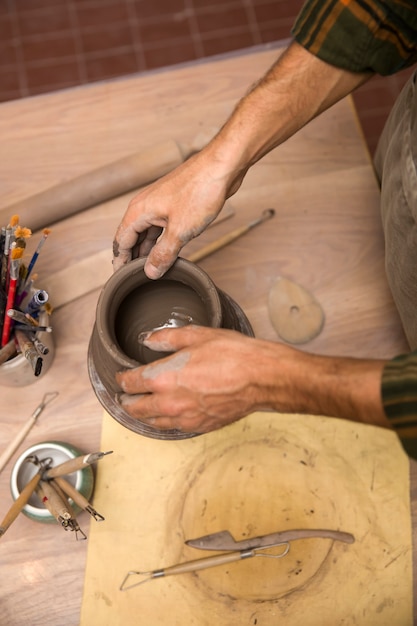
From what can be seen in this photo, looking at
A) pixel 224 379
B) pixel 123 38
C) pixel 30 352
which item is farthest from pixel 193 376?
pixel 123 38

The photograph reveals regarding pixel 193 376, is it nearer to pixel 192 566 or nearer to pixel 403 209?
pixel 192 566

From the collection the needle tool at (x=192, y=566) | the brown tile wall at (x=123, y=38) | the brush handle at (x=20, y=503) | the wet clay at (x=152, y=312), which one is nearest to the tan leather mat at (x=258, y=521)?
the needle tool at (x=192, y=566)

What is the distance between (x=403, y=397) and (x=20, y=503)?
591mm

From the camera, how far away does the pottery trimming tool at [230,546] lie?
1.02m

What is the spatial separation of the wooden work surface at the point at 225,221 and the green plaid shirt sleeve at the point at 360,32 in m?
0.32

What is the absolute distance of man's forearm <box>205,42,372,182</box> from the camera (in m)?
0.96

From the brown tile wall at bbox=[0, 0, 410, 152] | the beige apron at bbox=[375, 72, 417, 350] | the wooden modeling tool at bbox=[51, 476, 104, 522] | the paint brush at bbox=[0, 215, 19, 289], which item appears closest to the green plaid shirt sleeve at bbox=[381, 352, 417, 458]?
the beige apron at bbox=[375, 72, 417, 350]

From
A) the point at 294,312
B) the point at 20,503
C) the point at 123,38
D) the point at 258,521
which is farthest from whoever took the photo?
the point at 123,38

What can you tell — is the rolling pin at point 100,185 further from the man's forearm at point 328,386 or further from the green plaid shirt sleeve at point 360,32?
the man's forearm at point 328,386

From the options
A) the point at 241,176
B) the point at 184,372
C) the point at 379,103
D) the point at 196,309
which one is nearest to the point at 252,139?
the point at 241,176

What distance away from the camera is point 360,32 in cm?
93

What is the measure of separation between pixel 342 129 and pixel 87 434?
0.81 m

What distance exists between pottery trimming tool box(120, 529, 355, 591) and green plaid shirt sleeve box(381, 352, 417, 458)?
38cm

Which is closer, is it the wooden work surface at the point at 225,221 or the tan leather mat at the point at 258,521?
the tan leather mat at the point at 258,521
